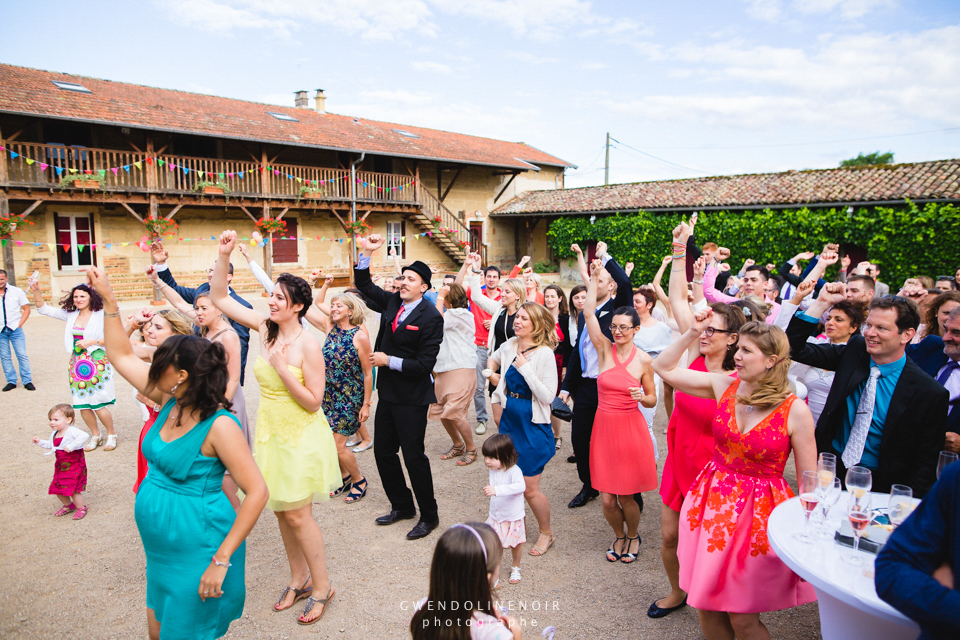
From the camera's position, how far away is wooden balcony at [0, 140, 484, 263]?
15.0 metres

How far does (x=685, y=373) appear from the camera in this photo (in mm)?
2836

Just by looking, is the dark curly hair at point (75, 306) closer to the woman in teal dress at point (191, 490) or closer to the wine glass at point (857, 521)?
the woman in teal dress at point (191, 490)

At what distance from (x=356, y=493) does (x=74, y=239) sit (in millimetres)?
17081

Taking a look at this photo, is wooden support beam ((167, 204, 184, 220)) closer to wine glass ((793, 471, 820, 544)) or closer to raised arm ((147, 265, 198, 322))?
raised arm ((147, 265, 198, 322))

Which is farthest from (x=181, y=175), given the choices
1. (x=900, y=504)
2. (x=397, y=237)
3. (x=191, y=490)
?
(x=900, y=504)

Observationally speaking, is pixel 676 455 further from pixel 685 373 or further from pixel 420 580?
pixel 420 580

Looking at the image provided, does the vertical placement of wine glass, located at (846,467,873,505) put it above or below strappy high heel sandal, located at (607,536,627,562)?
above

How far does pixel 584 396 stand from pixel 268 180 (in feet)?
57.8

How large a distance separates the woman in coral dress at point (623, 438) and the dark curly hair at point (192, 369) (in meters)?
2.35

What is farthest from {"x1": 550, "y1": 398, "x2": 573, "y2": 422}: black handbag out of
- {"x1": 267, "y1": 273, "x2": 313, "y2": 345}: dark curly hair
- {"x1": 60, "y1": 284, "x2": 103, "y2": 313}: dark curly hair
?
{"x1": 60, "y1": 284, "x2": 103, "y2": 313}: dark curly hair

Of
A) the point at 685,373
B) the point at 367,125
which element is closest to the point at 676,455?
the point at 685,373

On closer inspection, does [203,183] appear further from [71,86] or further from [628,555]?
[628,555]

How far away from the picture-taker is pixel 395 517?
4148mm

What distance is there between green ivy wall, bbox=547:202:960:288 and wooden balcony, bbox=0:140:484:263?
297 inches
